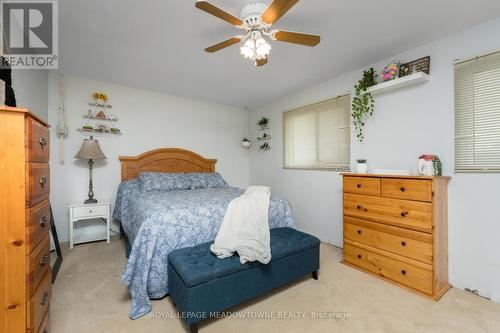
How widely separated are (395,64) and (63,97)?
4126 mm

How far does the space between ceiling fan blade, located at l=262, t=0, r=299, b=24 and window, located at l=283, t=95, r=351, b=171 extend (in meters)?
1.89

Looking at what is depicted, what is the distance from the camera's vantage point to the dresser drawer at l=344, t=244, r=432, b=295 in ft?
6.36

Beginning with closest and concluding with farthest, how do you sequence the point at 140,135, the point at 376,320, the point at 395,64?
the point at 376,320
the point at 395,64
the point at 140,135

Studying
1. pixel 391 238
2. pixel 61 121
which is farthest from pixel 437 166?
pixel 61 121

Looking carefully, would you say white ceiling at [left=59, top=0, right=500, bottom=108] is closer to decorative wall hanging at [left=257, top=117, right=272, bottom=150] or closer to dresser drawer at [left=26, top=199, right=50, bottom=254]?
decorative wall hanging at [left=257, top=117, right=272, bottom=150]

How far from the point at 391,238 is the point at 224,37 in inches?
98.5

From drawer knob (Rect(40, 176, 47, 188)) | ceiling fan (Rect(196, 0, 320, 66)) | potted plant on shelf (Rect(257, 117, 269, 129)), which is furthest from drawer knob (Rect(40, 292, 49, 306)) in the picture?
potted plant on shelf (Rect(257, 117, 269, 129))

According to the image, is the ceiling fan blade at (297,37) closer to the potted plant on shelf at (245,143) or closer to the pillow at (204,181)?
the pillow at (204,181)

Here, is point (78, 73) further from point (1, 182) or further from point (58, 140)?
point (1, 182)

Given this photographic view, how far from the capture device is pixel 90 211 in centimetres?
292

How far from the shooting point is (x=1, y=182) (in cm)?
98

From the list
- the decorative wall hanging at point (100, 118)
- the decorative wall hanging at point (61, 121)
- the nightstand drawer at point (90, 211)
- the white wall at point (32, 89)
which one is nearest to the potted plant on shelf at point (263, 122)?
the decorative wall hanging at point (100, 118)

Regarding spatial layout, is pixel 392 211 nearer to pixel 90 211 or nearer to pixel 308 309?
pixel 308 309

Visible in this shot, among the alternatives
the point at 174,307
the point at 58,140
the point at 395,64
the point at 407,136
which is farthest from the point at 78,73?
the point at 407,136
